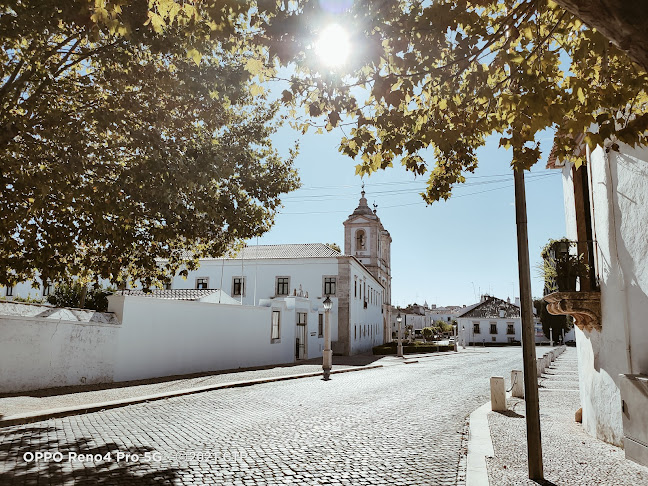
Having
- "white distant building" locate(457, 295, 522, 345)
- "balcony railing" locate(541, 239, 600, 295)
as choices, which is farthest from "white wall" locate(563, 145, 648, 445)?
"white distant building" locate(457, 295, 522, 345)

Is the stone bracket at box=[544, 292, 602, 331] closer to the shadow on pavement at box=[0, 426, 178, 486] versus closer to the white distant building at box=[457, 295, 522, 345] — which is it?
the shadow on pavement at box=[0, 426, 178, 486]

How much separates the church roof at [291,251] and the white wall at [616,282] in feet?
93.7

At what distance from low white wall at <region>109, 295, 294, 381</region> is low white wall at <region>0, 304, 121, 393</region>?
29.9 inches

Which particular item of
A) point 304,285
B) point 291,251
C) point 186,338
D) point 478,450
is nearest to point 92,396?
point 186,338

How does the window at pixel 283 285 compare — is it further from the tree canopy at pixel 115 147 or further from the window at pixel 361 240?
the tree canopy at pixel 115 147

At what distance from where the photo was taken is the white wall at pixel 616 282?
5941 millimetres

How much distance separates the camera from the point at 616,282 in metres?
6.59

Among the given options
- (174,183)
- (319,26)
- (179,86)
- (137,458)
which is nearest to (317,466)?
(137,458)

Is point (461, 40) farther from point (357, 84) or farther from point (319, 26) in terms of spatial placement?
point (319, 26)

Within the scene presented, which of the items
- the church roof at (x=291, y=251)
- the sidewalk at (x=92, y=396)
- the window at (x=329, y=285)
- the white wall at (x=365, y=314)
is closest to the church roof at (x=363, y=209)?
the white wall at (x=365, y=314)

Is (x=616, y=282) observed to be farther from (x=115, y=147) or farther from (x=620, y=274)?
(x=115, y=147)

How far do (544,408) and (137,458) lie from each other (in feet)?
27.4

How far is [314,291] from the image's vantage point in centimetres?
3572

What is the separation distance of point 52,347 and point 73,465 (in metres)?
8.35
